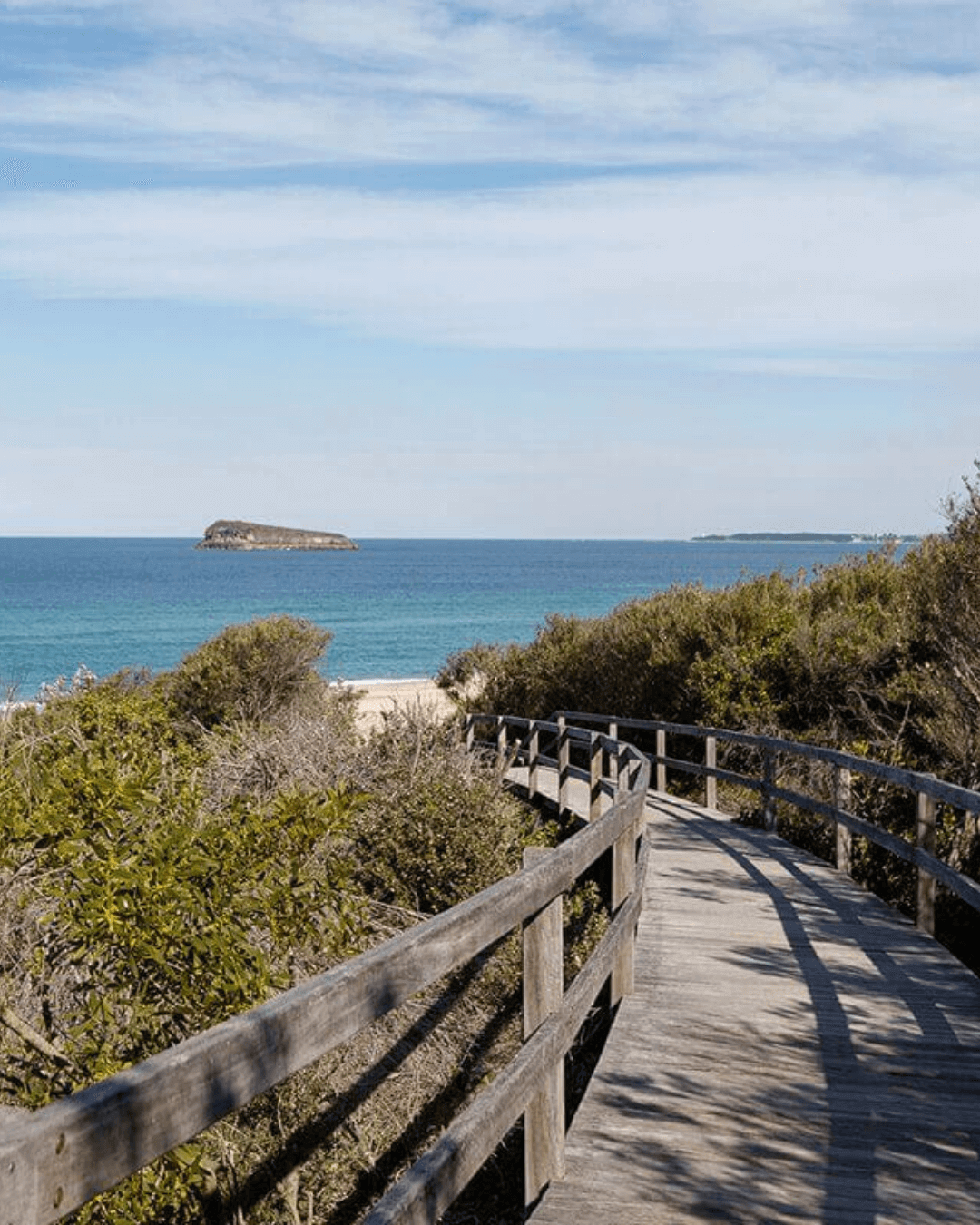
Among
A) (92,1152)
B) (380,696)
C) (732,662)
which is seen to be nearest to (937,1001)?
(92,1152)

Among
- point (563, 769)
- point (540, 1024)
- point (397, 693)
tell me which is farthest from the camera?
point (397, 693)

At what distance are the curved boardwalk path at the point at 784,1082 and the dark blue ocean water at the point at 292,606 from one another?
45.9 feet

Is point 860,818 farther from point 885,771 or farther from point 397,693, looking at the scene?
point 397,693

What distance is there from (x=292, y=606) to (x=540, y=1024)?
10890cm

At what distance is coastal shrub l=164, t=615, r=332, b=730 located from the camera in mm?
26438

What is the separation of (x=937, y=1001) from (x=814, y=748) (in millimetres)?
4537

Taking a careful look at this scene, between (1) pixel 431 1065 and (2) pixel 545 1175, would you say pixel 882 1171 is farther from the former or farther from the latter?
(1) pixel 431 1065

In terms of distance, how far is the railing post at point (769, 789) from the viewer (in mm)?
14297

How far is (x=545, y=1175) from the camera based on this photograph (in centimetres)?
471

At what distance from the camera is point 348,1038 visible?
9.46 feet

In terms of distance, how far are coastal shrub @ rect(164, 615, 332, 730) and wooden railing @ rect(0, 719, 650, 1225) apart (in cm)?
2047

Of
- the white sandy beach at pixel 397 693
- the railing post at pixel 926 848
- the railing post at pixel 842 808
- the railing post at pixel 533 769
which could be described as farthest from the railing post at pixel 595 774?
the white sandy beach at pixel 397 693

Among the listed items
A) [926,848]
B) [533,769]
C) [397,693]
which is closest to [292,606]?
[397,693]

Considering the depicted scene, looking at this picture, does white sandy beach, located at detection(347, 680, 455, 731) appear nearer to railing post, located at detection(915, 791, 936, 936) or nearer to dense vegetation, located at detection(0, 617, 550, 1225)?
railing post, located at detection(915, 791, 936, 936)
